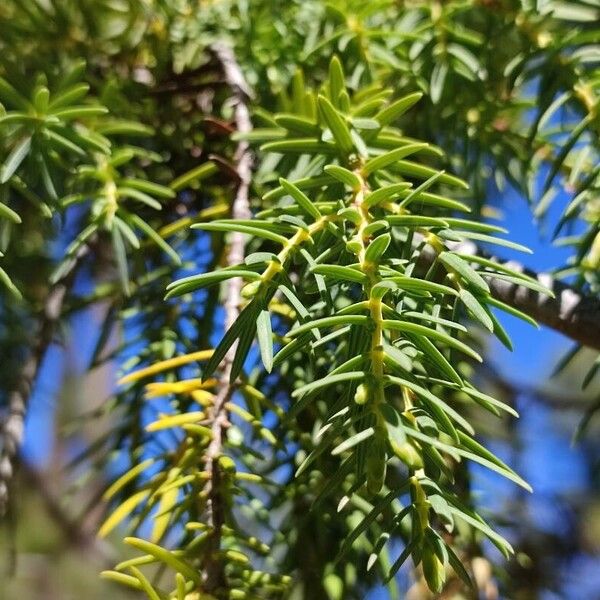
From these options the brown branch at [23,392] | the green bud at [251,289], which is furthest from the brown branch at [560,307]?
the brown branch at [23,392]

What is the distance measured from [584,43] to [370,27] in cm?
12

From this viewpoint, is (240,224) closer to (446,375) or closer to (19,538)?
(446,375)

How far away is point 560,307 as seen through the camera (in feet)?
1.14

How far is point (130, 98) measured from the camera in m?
0.50

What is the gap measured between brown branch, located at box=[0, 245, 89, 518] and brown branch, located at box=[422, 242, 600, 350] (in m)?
0.21

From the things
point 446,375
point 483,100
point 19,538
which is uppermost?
point 483,100

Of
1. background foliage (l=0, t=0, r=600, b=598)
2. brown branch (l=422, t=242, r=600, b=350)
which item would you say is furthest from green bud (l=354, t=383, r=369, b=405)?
brown branch (l=422, t=242, r=600, b=350)

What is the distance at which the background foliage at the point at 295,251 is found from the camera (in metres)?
0.26

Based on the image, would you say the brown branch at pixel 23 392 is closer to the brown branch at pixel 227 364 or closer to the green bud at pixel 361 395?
the brown branch at pixel 227 364

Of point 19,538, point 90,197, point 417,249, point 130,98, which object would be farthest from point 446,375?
point 19,538

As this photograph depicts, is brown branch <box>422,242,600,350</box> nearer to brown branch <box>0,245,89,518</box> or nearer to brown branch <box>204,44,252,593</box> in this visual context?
brown branch <box>204,44,252,593</box>

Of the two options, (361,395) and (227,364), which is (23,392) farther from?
(361,395)

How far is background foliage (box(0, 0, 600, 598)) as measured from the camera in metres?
0.26

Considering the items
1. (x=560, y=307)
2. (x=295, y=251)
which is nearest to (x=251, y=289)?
(x=295, y=251)
